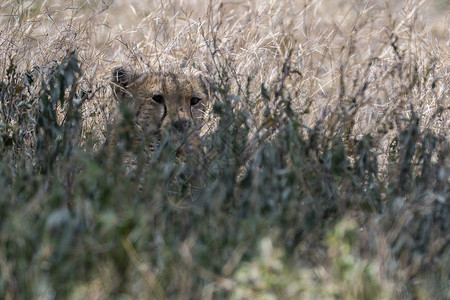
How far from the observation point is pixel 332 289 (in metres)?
2.27

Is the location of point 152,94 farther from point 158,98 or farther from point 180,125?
point 180,125

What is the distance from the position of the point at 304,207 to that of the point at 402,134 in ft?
3.45

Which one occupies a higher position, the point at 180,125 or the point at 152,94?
the point at 180,125

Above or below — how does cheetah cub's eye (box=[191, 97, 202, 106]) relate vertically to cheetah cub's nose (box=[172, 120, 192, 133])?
below

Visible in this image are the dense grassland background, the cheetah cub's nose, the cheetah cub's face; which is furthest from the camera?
the cheetah cub's face

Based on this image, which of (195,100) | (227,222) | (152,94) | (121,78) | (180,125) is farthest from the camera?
(195,100)

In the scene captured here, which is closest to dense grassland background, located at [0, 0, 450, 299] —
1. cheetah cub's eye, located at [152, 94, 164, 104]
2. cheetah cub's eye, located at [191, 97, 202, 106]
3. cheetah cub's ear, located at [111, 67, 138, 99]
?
cheetah cub's ear, located at [111, 67, 138, 99]

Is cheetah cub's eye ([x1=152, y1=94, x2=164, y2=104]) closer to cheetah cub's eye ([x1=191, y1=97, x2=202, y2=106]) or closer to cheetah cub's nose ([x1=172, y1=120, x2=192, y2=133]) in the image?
cheetah cub's eye ([x1=191, y1=97, x2=202, y2=106])

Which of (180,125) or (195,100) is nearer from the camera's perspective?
(180,125)

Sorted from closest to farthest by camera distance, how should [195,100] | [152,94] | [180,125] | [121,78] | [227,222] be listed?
[227,222], [180,125], [121,78], [152,94], [195,100]

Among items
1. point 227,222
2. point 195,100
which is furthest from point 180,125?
point 195,100

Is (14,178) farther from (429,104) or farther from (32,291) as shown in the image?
(429,104)

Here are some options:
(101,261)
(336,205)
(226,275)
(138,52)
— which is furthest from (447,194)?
(138,52)

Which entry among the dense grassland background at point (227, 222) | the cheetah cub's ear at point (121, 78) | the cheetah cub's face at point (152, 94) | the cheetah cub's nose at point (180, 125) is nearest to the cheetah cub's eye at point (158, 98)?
the cheetah cub's face at point (152, 94)
